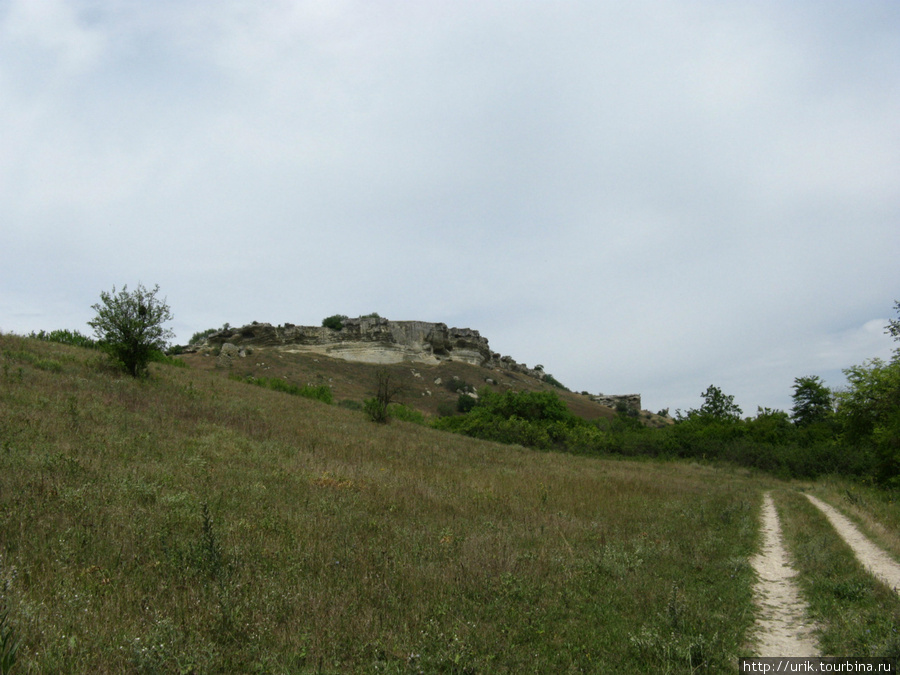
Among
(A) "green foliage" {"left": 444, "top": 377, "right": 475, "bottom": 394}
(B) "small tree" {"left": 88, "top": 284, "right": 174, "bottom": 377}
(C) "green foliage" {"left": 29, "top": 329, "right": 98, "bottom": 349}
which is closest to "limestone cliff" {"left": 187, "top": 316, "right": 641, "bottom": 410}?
(A) "green foliage" {"left": 444, "top": 377, "right": 475, "bottom": 394}

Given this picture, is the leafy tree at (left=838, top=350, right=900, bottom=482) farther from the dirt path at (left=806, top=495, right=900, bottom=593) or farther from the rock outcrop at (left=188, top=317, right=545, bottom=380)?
the rock outcrop at (left=188, top=317, right=545, bottom=380)

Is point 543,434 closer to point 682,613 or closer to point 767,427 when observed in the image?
point 767,427

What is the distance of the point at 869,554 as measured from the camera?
906 centimetres

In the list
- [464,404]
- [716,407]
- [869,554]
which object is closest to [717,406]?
[716,407]

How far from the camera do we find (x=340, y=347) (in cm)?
8831

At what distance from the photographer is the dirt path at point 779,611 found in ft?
15.9

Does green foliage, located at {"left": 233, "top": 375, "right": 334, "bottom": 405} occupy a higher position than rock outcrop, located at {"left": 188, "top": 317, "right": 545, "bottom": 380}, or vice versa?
→ rock outcrop, located at {"left": 188, "top": 317, "right": 545, "bottom": 380}

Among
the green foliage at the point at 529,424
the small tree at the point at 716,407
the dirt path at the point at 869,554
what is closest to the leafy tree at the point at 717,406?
the small tree at the point at 716,407

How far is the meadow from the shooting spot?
395 centimetres

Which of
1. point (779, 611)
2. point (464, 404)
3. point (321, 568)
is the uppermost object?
point (321, 568)

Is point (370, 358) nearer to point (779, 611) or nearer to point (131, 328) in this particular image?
point (131, 328)

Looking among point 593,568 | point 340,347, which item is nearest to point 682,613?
point 593,568

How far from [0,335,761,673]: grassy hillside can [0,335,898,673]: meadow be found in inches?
1.2

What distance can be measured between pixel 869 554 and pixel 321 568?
34.5 ft
